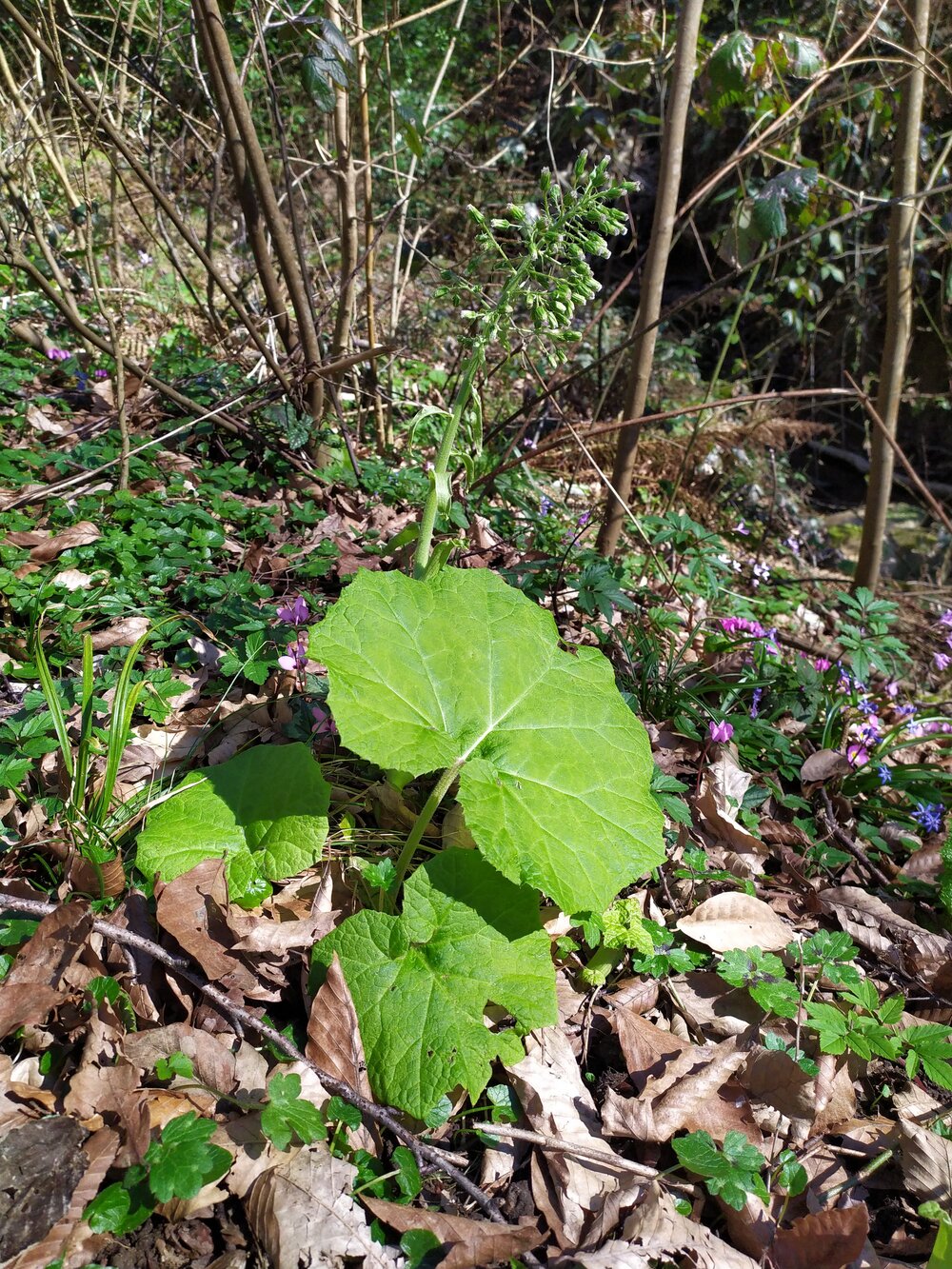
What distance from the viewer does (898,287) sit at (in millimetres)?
3674

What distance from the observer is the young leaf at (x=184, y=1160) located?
119 centimetres

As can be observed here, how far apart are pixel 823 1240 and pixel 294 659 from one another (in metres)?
1.79

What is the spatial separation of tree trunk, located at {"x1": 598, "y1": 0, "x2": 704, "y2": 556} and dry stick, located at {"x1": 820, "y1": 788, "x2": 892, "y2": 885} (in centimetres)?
129

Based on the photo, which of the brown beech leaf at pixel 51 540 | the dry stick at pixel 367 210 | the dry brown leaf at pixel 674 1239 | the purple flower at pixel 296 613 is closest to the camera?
the dry brown leaf at pixel 674 1239

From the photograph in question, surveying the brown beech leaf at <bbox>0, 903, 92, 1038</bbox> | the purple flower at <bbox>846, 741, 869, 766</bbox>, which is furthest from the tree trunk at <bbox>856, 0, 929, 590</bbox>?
the brown beech leaf at <bbox>0, 903, 92, 1038</bbox>

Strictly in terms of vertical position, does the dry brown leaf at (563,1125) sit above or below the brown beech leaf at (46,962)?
below

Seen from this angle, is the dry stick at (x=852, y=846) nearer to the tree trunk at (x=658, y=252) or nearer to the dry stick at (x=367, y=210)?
the tree trunk at (x=658, y=252)

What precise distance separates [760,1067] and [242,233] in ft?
22.3

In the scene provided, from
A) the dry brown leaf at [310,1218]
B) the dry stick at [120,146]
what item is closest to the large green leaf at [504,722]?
the dry brown leaf at [310,1218]

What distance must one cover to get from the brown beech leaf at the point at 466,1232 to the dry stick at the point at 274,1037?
1.5 inches

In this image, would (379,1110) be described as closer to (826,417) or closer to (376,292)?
(376,292)

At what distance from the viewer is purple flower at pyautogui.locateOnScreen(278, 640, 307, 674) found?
85.2 inches

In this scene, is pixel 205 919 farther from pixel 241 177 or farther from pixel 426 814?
pixel 241 177

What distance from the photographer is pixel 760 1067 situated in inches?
68.4
